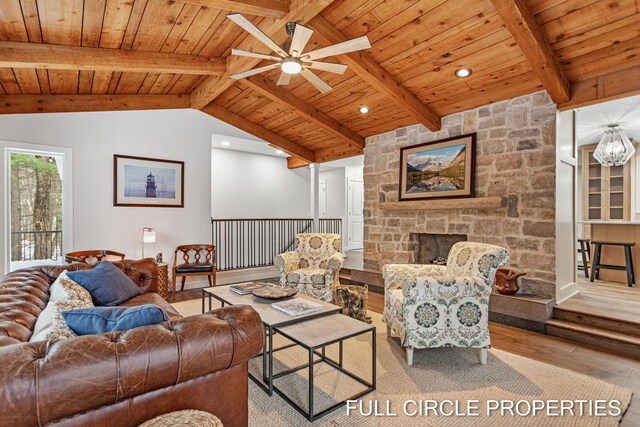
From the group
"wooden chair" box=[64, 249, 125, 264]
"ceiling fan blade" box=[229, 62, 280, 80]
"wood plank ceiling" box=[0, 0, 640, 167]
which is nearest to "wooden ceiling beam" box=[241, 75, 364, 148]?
"wood plank ceiling" box=[0, 0, 640, 167]

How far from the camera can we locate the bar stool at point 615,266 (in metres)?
4.48

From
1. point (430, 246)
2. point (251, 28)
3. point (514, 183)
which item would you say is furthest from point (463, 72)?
point (430, 246)

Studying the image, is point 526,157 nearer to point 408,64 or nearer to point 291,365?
point 408,64

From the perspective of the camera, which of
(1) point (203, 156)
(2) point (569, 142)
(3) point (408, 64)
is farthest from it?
(1) point (203, 156)

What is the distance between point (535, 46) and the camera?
2.81m

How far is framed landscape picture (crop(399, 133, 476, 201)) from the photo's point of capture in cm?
419

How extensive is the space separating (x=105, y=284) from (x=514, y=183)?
13.9 ft

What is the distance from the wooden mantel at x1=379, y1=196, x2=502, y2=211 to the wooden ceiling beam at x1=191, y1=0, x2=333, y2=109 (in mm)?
2694

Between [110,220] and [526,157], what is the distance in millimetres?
5525

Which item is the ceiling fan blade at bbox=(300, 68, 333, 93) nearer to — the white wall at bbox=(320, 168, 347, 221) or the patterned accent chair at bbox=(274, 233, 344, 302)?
the patterned accent chair at bbox=(274, 233, 344, 302)

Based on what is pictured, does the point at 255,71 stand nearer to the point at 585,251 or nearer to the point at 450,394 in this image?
the point at 450,394

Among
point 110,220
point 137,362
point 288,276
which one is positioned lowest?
point 288,276

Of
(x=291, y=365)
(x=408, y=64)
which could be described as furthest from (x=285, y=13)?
(x=291, y=365)

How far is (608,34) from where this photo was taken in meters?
2.83
